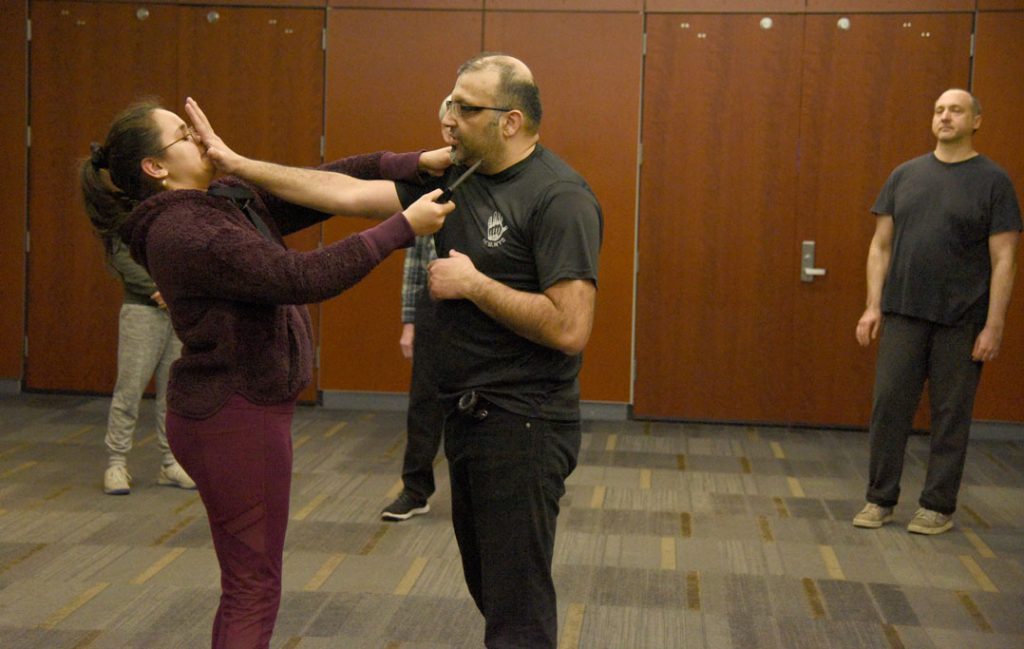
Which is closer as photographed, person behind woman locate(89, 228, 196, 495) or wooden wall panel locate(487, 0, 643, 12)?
person behind woman locate(89, 228, 196, 495)

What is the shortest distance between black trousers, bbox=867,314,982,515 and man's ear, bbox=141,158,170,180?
9.24 ft

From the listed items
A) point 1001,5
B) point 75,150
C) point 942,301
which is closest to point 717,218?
point 1001,5

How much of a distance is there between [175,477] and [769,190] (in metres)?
3.30

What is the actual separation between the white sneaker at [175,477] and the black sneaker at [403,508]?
0.84 m

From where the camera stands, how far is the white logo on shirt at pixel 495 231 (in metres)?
2.21

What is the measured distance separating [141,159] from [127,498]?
2569 millimetres

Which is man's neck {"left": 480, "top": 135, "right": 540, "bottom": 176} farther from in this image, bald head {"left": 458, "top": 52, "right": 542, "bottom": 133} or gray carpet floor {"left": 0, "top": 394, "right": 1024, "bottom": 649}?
gray carpet floor {"left": 0, "top": 394, "right": 1024, "bottom": 649}

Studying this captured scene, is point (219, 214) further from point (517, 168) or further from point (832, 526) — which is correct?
point (832, 526)

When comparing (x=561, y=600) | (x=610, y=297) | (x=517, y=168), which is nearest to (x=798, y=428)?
(x=610, y=297)

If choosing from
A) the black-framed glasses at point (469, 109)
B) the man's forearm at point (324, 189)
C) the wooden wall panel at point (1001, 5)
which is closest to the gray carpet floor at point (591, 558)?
the man's forearm at point (324, 189)

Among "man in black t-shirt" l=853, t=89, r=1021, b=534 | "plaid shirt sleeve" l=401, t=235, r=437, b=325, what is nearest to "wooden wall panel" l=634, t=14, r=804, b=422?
"man in black t-shirt" l=853, t=89, r=1021, b=534

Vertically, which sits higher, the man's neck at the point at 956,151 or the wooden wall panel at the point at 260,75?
the wooden wall panel at the point at 260,75

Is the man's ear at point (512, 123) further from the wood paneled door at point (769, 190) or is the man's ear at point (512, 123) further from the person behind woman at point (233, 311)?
the wood paneled door at point (769, 190)

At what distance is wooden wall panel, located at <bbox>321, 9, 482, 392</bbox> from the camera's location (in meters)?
6.27
